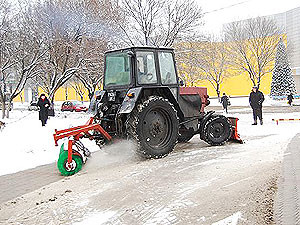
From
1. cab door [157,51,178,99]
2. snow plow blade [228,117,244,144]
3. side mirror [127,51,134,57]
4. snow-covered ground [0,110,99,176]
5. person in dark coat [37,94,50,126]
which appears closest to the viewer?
side mirror [127,51,134,57]

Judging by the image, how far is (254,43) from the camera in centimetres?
3712

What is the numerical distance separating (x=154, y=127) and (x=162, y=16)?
17.7 m

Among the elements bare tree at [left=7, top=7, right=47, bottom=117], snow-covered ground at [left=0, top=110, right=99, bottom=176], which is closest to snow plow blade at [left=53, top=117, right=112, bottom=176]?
snow-covered ground at [left=0, top=110, right=99, bottom=176]

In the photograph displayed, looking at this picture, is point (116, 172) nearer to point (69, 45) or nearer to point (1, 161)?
point (1, 161)

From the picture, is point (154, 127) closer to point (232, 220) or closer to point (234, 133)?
point (234, 133)

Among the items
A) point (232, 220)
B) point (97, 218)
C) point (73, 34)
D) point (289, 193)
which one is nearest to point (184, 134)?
point (289, 193)

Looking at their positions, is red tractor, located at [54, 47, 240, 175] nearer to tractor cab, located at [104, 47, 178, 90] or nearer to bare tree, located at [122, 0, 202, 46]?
tractor cab, located at [104, 47, 178, 90]

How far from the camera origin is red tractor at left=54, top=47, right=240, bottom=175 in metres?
8.08

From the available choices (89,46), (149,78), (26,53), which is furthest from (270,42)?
(149,78)

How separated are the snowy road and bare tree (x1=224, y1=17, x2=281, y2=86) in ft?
99.4

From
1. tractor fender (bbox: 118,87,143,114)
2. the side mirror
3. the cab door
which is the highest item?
the side mirror

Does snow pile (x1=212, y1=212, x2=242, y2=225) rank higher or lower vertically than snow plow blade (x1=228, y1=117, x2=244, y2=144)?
lower

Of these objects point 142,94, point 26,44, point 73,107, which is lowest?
point 73,107

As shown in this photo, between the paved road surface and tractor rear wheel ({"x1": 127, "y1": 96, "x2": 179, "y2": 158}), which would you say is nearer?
the paved road surface
